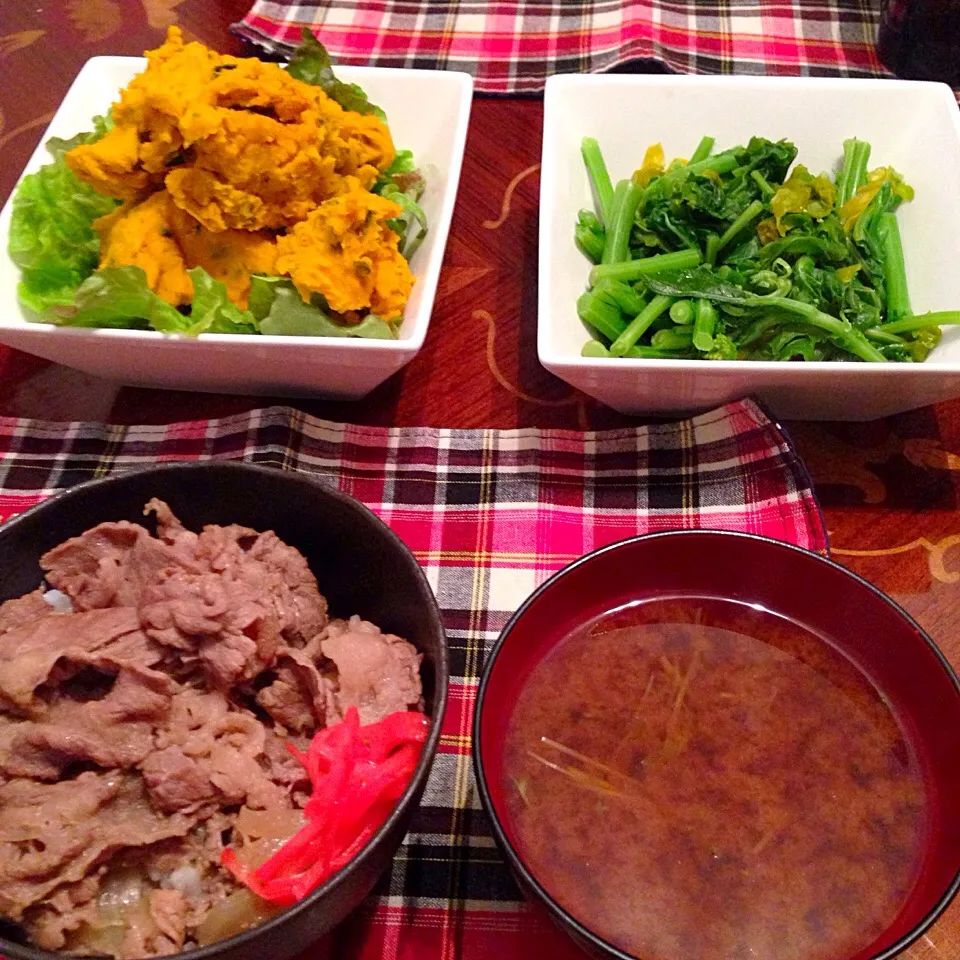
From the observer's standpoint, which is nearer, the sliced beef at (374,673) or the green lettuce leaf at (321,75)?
the sliced beef at (374,673)

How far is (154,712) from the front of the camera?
935 mm

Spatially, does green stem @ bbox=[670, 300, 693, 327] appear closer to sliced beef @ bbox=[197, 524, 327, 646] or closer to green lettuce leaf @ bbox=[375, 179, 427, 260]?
green lettuce leaf @ bbox=[375, 179, 427, 260]

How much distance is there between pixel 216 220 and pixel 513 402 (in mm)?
587

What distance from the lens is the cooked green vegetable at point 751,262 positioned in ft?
4.90

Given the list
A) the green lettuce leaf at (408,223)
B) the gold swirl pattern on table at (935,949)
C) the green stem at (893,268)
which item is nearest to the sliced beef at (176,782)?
the gold swirl pattern on table at (935,949)

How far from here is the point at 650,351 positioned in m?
1.52

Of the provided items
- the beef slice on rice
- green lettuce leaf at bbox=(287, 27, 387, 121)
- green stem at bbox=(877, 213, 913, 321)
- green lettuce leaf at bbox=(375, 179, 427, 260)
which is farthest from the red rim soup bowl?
green lettuce leaf at bbox=(287, 27, 387, 121)

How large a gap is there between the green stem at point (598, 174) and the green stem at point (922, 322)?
0.55m

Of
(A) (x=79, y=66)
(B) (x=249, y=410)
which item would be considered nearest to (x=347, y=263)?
(B) (x=249, y=410)

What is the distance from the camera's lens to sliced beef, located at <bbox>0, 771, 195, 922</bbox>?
0.83 metres

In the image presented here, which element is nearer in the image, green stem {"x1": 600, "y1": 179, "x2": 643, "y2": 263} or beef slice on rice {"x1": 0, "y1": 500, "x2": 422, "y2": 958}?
beef slice on rice {"x1": 0, "y1": 500, "x2": 422, "y2": 958}

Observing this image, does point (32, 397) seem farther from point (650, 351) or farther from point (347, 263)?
point (650, 351)

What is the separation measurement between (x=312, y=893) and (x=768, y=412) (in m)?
0.99

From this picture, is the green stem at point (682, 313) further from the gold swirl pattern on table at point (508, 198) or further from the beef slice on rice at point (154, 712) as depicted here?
the beef slice on rice at point (154, 712)
